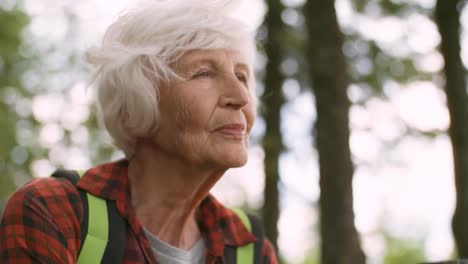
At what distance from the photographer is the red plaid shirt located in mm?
2176

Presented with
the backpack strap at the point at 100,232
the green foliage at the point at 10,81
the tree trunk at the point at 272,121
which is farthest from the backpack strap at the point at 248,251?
the green foliage at the point at 10,81

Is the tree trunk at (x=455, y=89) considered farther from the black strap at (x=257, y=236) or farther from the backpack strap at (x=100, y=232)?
the backpack strap at (x=100, y=232)

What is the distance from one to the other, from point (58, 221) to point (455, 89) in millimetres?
6138

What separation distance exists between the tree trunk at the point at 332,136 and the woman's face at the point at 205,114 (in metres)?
2.85

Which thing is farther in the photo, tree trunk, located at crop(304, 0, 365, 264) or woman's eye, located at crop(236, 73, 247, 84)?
tree trunk, located at crop(304, 0, 365, 264)

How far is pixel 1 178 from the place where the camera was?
15.8 meters

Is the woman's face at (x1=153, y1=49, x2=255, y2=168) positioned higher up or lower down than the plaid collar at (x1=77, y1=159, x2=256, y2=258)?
higher up

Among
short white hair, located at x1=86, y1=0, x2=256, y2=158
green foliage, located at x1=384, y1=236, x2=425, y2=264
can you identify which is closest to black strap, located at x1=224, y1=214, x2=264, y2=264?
short white hair, located at x1=86, y1=0, x2=256, y2=158

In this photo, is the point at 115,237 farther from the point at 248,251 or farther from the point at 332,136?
the point at 332,136

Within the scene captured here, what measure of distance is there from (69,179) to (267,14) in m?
6.80

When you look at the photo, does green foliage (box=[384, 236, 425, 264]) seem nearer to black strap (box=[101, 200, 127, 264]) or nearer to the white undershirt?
the white undershirt

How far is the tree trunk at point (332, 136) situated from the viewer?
522 centimetres

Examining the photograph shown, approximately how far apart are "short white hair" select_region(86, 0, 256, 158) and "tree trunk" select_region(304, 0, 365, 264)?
285 cm

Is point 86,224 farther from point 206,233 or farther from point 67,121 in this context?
point 67,121
